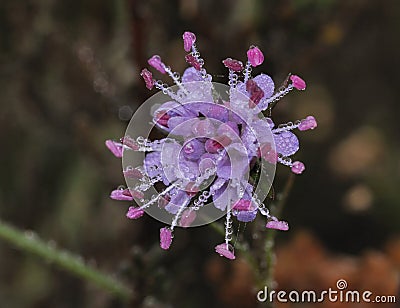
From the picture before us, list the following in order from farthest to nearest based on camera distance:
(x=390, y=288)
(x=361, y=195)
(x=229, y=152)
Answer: (x=361, y=195)
(x=390, y=288)
(x=229, y=152)

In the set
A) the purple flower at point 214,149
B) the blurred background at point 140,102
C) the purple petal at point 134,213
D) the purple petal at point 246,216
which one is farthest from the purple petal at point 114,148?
the blurred background at point 140,102

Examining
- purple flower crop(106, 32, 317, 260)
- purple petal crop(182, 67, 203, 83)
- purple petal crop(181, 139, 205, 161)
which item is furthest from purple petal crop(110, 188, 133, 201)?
purple petal crop(182, 67, 203, 83)

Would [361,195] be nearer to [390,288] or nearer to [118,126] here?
[390,288]

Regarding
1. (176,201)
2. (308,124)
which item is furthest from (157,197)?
(308,124)

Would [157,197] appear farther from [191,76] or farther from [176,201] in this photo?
[191,76]

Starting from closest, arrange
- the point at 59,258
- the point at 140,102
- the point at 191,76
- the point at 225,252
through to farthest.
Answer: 1. the point at 225,252
2. the point at 191,76
3. the point at 59,258
4. the point at 140,102

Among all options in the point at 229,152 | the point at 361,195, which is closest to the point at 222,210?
the point at 229,152

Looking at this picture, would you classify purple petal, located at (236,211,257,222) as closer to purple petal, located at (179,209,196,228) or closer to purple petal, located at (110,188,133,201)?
purple petal, located at (179,209,196,228)
